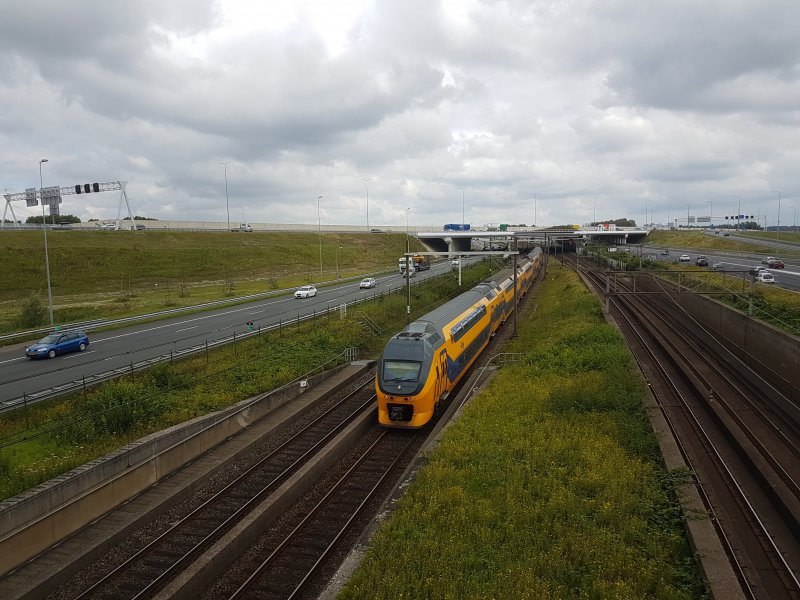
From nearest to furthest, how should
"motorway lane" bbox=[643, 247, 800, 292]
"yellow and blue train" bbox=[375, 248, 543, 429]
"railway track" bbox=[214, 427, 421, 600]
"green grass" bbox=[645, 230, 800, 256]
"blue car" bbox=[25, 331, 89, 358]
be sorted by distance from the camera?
"railway track" bbox=[214, 427, 421, 600], "yellow and blue train" bbox=[375, 248, 543, 429], "blue car" bbox=[25, 331, 89, 358], "motorway lane" bbox=[643, 247, 800, 292], "green grass" bbox=[645, 230, 800, 256]

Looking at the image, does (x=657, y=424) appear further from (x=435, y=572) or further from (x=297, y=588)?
(x=297, y=588)

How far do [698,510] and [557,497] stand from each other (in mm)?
3078

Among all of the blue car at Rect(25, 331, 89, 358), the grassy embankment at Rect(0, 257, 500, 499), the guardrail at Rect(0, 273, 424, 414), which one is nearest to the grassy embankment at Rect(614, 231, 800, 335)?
the grassy embankment at Rect(0, 257, 500, 499)

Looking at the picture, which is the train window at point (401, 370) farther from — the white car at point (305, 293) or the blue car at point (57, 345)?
the white car at point (305, 293)

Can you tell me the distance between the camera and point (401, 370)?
782 inches

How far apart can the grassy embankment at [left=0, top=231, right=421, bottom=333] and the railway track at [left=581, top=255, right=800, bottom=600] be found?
38.6 meters

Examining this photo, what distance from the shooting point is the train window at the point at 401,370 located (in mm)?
19750

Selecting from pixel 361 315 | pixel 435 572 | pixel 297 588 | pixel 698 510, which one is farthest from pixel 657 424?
pixel 361 315

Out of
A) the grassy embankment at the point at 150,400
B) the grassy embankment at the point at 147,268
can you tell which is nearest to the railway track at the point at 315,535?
the grassy embankment at the point at 150,400

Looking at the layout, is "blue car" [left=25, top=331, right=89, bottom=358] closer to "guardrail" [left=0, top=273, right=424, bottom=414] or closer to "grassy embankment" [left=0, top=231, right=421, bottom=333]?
"guardrail" [left=0, top=273, right=424, bottom=414]

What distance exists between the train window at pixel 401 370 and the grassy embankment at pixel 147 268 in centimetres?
3064

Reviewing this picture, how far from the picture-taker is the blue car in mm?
28594

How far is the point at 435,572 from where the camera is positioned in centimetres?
1038

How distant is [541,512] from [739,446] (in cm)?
1015
